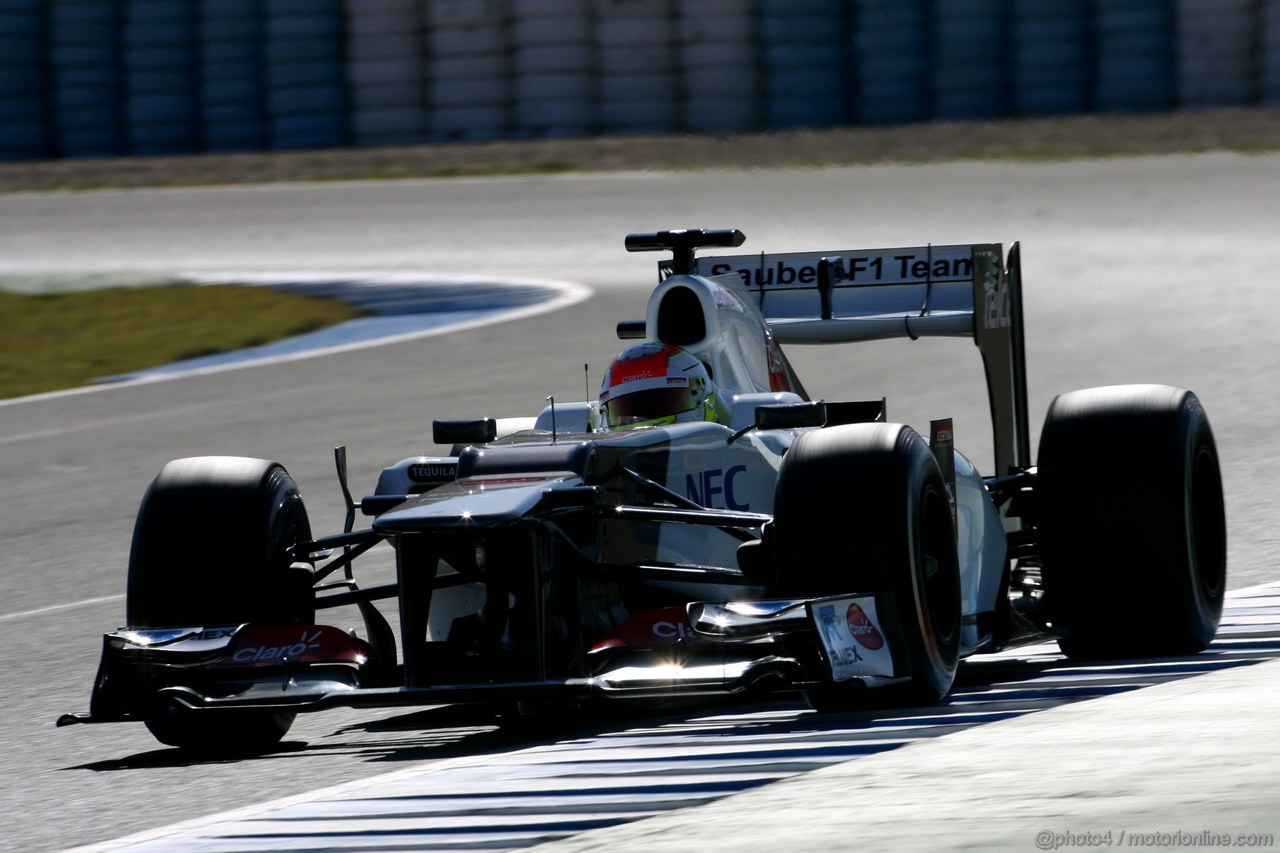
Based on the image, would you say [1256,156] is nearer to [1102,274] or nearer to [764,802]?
[1102,274]

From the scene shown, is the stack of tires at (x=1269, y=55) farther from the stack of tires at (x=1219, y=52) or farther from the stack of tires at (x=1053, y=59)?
the stack of tires at (x=1053, y=59)

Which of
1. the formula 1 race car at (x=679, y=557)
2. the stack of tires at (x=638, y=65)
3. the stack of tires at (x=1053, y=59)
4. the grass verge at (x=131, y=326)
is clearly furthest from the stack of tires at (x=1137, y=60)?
the formula 1 race car at (x=679, y=557)

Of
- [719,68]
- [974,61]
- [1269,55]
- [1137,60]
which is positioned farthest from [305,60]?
[1269,55]

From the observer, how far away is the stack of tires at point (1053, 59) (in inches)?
934

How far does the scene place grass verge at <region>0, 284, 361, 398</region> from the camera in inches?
681

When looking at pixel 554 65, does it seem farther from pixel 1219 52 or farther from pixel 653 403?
pixel 653 403

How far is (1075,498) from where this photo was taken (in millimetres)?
7078

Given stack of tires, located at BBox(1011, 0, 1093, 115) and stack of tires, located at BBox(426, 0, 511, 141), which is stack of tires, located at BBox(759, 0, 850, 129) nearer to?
stack of tires, located at BBox(1011, 0, 1093, 115)

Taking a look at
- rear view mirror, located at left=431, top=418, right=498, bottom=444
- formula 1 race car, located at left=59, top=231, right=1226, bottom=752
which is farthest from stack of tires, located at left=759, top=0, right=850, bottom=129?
rear view mirror, located at left=431, top=418, right=498, bottom=444

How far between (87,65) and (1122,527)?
75.6 ft

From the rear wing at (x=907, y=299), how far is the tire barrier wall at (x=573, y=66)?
15.1m

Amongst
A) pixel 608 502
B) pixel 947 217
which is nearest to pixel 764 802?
pixel 608 502

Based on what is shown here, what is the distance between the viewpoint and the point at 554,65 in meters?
26.0

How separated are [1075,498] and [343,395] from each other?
873 centimetres
